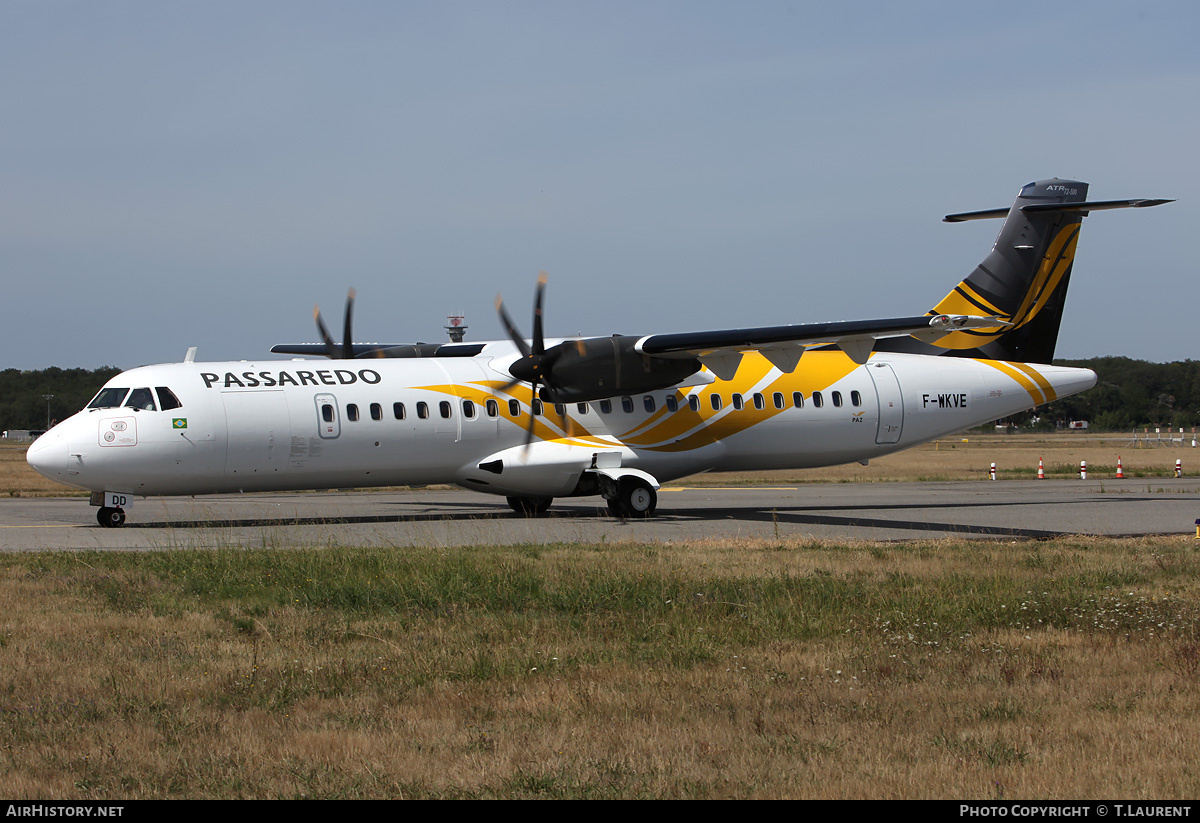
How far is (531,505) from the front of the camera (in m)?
24.8

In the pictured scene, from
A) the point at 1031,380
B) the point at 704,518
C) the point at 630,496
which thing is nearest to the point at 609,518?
the point at 630,496

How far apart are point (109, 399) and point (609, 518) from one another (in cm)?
971

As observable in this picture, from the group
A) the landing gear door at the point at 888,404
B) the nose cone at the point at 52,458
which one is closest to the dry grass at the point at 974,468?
the landing gear door at the point at 888,404

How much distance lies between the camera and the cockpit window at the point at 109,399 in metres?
20.3

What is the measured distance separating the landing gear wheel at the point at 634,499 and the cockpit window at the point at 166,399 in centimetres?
854

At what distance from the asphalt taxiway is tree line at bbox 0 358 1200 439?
96238mm

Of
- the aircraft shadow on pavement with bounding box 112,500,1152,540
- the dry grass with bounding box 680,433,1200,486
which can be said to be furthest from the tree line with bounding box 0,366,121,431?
the aircraft shadow on pavement with bounding box 112,500,1152,540

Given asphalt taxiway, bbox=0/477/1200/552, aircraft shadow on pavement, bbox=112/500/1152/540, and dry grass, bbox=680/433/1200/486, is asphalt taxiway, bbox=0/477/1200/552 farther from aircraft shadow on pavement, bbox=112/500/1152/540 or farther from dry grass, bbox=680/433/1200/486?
dry grass, bbox=680/433/1200/486

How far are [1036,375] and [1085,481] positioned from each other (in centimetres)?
1205

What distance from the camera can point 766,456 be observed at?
1000 inches

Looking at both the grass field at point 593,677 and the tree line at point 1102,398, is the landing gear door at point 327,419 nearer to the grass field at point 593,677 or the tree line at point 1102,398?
the grass field at point 593,677

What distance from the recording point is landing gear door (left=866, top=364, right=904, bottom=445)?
25859 millimetres

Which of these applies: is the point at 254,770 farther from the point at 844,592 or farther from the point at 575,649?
the point at 844,592
